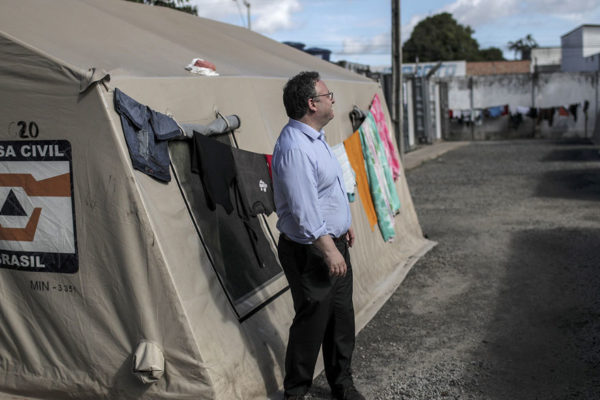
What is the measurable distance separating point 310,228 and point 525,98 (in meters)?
27.6

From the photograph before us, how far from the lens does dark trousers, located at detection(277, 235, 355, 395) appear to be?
3.39 meters

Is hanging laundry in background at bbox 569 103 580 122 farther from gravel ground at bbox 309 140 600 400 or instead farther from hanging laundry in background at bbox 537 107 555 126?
gravel ground at bbox 309 140 600 400

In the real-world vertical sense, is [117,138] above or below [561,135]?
above

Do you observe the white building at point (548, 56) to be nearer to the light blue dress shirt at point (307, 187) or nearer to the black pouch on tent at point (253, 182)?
the black pouch on tent at point (253, 182)

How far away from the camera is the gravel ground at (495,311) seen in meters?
4.13

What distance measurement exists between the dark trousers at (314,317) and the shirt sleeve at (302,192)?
0.52 feet

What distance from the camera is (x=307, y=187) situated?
3.18 metres

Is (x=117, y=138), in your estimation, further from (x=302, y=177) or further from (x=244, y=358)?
(x=244, y=358)

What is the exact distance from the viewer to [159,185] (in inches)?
139

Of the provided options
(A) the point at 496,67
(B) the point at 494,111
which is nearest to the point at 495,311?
(B) the point at 494,111

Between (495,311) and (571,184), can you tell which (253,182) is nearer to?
(495,311)

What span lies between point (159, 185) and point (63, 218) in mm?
565

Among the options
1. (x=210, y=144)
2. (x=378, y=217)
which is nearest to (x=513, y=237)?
(x=378, y=217)

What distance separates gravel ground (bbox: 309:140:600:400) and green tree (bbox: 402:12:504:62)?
175ft
